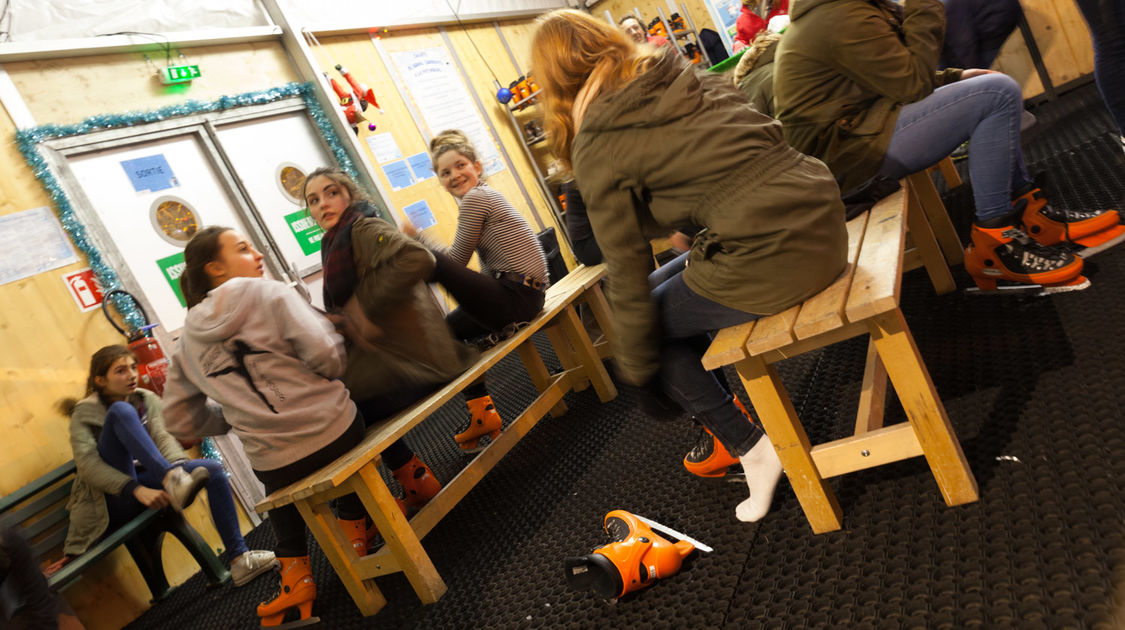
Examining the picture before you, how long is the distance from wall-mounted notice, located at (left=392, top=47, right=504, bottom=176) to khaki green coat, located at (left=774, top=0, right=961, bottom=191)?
420 centimetres

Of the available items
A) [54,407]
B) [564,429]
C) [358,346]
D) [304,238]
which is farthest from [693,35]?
[54,407]

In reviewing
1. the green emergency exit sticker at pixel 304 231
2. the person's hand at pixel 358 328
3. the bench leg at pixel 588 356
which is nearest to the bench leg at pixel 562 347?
the bench leg at pixel 588 356

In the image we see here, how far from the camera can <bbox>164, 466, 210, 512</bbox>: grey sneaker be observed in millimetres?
2984

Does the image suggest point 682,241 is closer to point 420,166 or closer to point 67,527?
point 67,527

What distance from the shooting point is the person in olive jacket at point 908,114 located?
204 centimetres

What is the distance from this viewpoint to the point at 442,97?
6.37 metres

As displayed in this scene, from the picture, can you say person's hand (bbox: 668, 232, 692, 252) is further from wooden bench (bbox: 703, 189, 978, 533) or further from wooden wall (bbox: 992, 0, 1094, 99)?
wooden wall (bbox: 992, 0, 1094, 99)

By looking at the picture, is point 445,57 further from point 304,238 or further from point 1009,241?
point 1009,241

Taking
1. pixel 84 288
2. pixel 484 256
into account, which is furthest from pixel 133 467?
pixel 484 256

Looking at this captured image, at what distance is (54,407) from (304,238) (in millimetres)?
1907

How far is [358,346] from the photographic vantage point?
2582 millimetres

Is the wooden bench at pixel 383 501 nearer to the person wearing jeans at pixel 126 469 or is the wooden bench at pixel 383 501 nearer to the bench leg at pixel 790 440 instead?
the person wearing jeans at pixel 126 469

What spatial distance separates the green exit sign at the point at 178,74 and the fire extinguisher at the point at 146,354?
1467 mm

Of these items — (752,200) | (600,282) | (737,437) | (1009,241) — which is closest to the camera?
(752,200)
